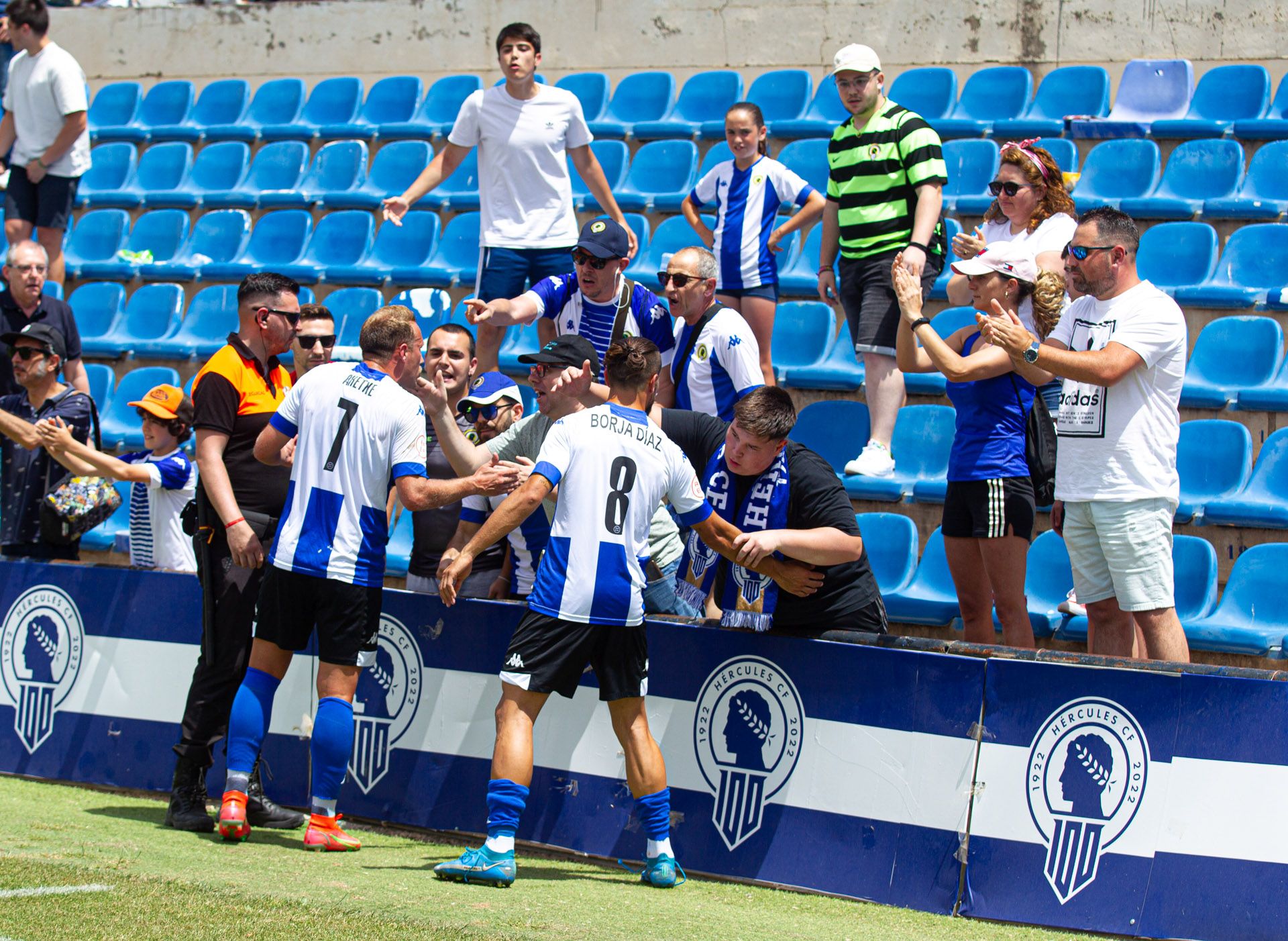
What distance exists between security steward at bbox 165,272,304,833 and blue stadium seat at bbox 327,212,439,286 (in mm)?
3781

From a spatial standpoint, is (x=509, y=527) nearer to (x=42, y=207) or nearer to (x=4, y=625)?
(x=4, y=625)

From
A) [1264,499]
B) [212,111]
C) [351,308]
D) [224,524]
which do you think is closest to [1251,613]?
[1264,499]

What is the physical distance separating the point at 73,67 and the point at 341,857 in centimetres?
638

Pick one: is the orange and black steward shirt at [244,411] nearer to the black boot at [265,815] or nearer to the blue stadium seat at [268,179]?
the black boot at [265,815]

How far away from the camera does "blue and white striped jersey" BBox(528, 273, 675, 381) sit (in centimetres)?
636

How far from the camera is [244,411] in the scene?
5.40 meters

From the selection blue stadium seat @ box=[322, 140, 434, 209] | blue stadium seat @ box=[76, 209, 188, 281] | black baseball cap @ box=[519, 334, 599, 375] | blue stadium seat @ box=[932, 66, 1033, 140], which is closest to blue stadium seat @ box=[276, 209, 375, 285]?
blue stadium seat @ box=[322, 140, 434, 209]

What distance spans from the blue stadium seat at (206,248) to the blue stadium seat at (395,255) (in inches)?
41.5

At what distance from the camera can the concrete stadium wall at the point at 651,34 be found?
9.23 m

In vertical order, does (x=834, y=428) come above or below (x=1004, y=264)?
below

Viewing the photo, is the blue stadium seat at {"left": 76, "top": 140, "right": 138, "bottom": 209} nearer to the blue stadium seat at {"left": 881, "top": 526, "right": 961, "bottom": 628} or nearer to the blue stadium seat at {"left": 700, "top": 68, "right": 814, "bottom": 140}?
the blue stadium seat at {"left": 700, "top": 68, "right": 814, "bottom": 140}

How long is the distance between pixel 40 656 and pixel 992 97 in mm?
6610

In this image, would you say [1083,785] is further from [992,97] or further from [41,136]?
[41,136]

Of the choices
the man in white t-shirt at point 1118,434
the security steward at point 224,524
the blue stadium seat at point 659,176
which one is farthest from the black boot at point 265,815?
the blue stadium seat at point 659,176
